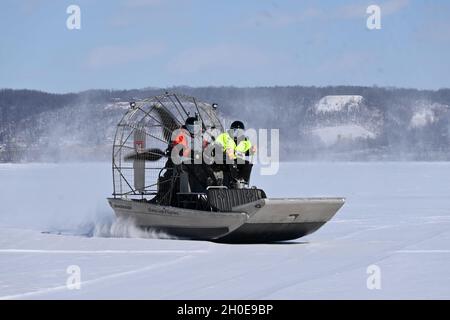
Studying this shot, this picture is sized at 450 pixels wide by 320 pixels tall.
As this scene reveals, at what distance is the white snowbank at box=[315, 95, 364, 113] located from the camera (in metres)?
193

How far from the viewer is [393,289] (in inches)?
441

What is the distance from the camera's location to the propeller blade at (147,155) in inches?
715

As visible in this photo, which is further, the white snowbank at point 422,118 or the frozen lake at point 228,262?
the white snowbank at point 422,118

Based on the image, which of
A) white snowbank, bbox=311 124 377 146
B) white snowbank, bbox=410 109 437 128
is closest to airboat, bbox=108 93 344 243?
white snowbank, bbox=311 124 377 146

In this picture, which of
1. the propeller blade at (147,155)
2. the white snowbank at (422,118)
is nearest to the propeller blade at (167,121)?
the propeller blade at (147,155)

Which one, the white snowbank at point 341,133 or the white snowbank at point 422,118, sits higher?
the white snowbank at point 422,118

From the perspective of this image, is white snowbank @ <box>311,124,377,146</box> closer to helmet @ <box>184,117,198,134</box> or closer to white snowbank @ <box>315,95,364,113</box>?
white snowbank @ <box>315,95,364,113</box>

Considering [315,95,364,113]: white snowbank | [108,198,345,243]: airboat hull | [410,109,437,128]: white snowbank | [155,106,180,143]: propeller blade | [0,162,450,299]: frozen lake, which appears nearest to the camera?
[0,162,450,299]: frozen lake

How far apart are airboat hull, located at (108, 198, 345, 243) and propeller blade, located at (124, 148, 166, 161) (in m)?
1.33

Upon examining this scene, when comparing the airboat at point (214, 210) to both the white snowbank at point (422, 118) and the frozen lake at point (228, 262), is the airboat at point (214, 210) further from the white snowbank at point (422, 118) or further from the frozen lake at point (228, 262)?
the white snowbank at point (422, 118)

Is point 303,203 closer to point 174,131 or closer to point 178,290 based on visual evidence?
point 174,131

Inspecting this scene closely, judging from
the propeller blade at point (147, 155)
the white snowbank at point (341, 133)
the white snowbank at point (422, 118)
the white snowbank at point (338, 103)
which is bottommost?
the propeller blade at point (147, 155)

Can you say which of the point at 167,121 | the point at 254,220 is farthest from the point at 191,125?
the point at 254,220

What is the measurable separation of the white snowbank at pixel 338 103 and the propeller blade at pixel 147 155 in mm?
173620
